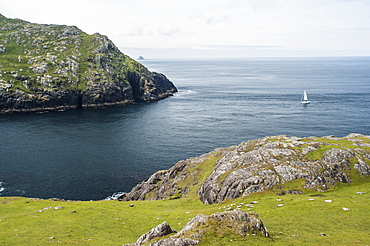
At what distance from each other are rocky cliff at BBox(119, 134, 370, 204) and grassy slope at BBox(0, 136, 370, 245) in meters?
1.64

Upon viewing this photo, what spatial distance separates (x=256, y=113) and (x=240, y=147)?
113 metres

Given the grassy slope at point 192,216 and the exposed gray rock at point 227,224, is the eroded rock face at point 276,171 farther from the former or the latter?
the exposed gray rock at point 227,224

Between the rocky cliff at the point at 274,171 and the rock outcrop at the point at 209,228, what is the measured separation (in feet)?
81.1

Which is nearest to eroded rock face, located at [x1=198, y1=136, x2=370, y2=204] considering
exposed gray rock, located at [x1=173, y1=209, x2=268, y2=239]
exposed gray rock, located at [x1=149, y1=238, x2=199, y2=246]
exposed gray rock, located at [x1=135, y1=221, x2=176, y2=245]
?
exposed gray rock, located at [x1=173, y1=209, x2=268, y2=239]

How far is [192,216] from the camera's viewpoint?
4928 cm

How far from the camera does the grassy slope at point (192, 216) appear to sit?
3312cm

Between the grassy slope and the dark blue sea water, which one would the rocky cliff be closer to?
the grassy slope

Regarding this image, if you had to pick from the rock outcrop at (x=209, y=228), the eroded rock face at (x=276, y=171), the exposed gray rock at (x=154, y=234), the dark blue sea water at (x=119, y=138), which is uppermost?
the rock outcrop at (x=209, y=228)

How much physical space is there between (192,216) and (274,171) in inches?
918

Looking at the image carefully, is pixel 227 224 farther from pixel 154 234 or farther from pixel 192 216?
pixel 192 216

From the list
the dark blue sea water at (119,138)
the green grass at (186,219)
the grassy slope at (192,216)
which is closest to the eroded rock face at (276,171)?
the grassy slope at (192,216)

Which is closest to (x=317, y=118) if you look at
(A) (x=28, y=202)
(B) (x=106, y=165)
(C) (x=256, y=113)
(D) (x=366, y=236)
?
(C) (x=256, y=113)

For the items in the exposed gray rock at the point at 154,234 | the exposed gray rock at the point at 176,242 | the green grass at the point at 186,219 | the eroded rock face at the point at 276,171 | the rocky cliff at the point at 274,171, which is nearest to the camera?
the exposed gray rock at the point at 176,242

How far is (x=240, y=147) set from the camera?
260ft
